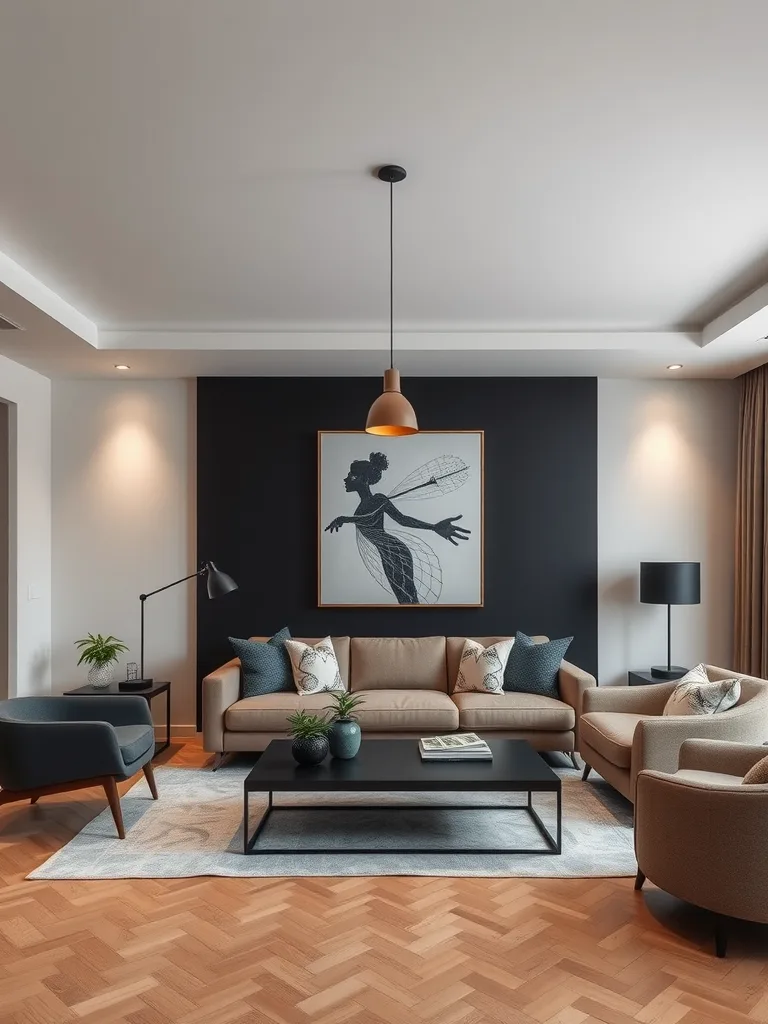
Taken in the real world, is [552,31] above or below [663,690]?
above

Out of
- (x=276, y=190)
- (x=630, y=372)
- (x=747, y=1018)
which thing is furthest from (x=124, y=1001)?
(x=630, y=372)

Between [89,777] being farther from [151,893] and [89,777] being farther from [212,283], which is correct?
[212,283]

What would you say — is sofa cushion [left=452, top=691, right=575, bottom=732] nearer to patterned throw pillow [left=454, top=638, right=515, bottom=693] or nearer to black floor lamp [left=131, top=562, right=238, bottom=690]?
patterned throw pillow [left=454, top=638, right=515, bottom=693]

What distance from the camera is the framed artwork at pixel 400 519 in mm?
5742

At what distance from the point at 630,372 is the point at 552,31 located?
12.3 ft

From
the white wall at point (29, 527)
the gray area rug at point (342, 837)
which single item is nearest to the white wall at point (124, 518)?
the white wall at point (29, 527)

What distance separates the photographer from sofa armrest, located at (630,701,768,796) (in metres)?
3.64

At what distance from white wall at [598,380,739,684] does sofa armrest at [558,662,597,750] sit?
92 centimetres

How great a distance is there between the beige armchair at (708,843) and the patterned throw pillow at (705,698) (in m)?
1.10

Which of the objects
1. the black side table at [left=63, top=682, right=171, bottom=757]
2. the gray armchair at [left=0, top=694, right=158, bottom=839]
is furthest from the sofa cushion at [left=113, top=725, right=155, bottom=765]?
the black side table at [left=63, top=682, right=171, bottom=757]

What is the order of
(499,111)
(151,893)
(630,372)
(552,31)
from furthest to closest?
(630,372) → (151,893) → (499,111) → (552,31)

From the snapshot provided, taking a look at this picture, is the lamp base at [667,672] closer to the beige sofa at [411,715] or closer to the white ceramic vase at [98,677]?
the beige sofa at [411,715]

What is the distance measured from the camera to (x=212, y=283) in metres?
4.29

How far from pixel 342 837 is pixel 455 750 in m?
0.69
